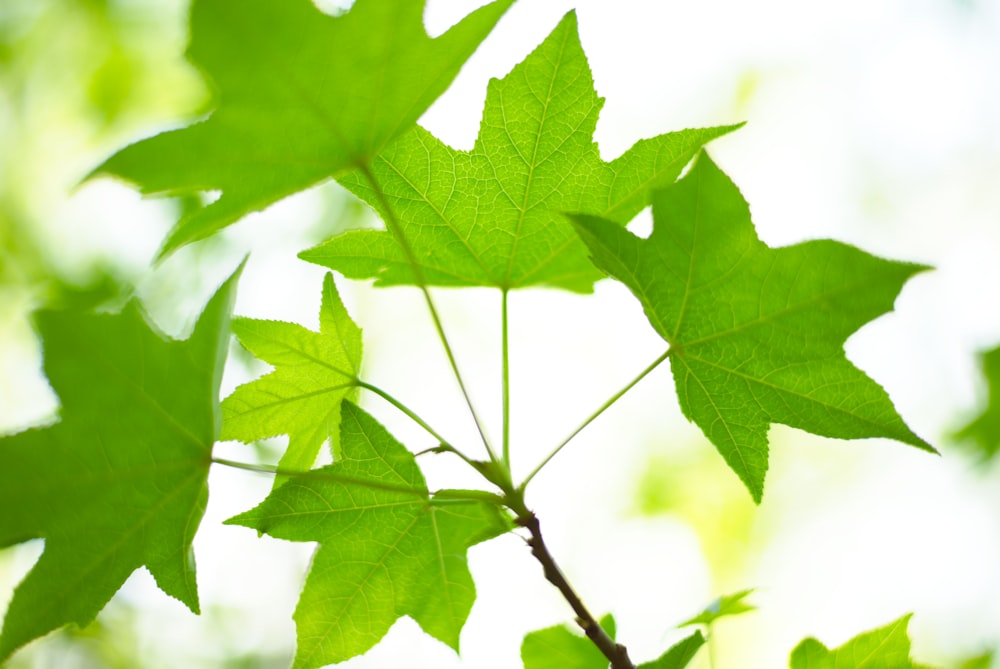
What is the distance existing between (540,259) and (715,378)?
1.33ft

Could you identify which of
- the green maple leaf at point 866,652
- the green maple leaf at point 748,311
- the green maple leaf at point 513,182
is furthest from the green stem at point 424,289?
the green maple leaf at point 866,652

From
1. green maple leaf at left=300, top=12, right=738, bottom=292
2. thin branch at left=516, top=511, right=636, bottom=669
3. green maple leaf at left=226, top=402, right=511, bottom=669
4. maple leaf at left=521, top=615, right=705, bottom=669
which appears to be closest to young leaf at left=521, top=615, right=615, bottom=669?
maple leaf at left=521, top=615, right=705, bottom=669

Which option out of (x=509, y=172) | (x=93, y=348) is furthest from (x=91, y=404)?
(x=509, y=172)

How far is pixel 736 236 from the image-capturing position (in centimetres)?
118

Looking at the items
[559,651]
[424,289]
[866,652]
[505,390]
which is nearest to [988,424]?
[866,652]

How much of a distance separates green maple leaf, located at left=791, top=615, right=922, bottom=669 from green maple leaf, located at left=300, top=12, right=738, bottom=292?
2.50 ft

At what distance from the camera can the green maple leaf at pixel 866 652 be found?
1.28m

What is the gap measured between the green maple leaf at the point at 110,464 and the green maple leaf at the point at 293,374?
254 millimetres

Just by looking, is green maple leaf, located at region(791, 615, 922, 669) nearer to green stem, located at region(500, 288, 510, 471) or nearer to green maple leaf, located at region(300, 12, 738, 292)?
green stem, located at region(500, 288, 510, 471)

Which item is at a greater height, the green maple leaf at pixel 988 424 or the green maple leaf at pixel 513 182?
the green maple leaf at pixel 513 182

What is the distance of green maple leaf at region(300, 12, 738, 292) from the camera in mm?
1326

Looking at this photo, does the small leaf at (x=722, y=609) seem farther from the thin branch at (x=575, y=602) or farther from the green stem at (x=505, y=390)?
the green stem at (x=505, y=390)

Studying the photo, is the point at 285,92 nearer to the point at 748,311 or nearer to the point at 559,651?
the point at 748,311

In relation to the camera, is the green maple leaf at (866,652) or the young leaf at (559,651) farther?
the young leaf at (559,651)
